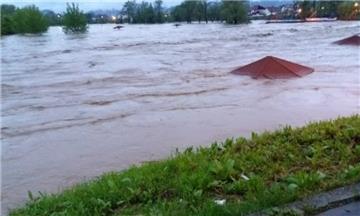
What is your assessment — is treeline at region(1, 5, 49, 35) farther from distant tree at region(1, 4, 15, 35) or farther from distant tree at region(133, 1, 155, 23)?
distant tree at region(133, 1, 155, 23)

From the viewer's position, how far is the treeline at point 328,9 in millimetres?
74938

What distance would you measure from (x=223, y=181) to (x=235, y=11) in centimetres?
7481

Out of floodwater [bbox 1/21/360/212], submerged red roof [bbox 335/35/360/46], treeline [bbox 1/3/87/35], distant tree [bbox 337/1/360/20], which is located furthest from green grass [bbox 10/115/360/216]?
distant tree [bbox 337/1/360/20]

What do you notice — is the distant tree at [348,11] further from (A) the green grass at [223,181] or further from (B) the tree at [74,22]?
(A) the green grass at [223,181]

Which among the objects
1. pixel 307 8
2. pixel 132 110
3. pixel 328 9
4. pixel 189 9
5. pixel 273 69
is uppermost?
pixel 189 9

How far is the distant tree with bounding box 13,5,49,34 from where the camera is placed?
205 ft

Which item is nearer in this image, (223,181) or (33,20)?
(223,181)

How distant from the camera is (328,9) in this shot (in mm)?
83125

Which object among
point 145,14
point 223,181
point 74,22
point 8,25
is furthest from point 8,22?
point 223,181

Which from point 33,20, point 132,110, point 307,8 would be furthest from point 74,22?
point 132,110

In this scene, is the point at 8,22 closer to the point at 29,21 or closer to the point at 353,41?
the point at 29,21

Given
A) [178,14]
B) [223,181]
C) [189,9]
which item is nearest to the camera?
[223,181]

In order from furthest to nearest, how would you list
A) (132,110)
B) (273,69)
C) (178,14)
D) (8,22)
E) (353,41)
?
(178,14)
(8,22)
(353,41)
(273,69)
(132,110)

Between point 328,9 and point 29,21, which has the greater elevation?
point 29,21
